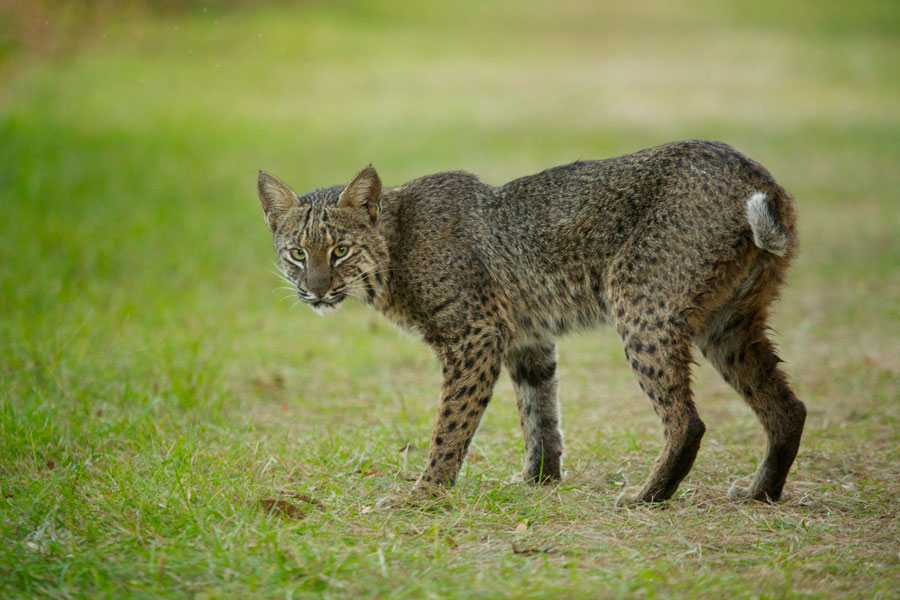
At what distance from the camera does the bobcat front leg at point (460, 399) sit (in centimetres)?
545

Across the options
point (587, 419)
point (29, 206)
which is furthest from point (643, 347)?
point (29, 206)

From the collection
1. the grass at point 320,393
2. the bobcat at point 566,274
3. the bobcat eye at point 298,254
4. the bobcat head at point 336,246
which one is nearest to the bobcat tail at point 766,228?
the bobcat at point 566,274

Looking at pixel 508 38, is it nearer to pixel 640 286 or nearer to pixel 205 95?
pixel 205 95

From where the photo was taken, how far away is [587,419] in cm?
716

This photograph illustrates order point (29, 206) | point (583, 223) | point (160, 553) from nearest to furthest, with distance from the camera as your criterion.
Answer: point (160, 553)
point (583, 223)
point (29, 206)

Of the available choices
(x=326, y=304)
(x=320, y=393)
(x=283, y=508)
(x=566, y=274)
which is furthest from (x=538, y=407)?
(x=320, y=393)

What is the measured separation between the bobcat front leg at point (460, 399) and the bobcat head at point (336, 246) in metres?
0.67

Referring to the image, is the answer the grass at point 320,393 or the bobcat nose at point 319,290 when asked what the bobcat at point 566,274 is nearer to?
the bobcat nose at point 319,290

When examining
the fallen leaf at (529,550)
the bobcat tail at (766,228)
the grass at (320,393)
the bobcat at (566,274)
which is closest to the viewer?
the grass at (320,393)

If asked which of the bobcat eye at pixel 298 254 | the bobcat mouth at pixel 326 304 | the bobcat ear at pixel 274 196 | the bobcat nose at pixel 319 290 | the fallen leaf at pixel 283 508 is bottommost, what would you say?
the fallen leaf at pixel 283 508

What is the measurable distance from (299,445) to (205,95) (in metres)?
17.5

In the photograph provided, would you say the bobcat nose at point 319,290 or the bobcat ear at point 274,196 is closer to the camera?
the bobcat nose at point 319,290

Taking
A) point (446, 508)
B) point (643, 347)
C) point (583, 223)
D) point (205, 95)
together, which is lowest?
point (446, 508)

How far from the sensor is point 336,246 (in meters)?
5.85
